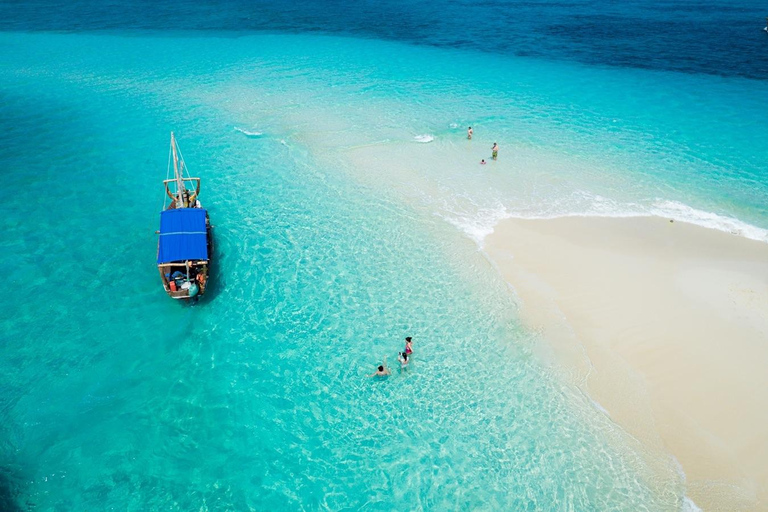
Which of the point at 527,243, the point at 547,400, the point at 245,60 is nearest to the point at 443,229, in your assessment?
the point at 527,243

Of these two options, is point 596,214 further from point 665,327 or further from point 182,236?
point 182,236

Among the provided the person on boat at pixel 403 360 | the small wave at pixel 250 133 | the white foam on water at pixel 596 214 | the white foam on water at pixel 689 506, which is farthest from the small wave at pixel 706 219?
the small wave at pixel 250 133

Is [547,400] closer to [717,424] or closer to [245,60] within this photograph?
[717,424]

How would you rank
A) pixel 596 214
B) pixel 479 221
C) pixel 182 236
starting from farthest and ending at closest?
pixel 596 214, pixel 479 221, pixel 182 236

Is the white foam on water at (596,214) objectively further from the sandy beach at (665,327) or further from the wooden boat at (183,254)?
the wooden boat at (183,254)

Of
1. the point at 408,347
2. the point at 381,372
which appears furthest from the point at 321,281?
the point at 381,372
